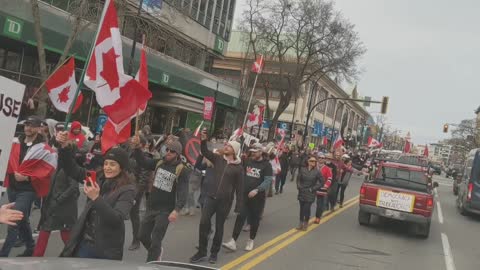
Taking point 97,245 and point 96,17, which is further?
point 96,17

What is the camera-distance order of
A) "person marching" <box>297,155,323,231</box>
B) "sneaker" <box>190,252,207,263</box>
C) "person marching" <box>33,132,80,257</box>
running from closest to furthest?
"person marching" <box>33,132,80,257</box> < "sneaker" <box>190,252,207,263</box> < "person marching" <box>297,155,323,231</box>

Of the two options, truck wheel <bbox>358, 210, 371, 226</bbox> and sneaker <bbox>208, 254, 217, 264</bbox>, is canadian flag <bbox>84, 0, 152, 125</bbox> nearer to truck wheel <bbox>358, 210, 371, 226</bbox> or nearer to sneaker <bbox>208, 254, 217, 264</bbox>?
sneaker <bbox>208, 254, 217, 264</bbox>

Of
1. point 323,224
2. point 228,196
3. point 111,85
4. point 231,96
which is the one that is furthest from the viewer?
point 231,96

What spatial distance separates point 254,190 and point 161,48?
23.7 meters

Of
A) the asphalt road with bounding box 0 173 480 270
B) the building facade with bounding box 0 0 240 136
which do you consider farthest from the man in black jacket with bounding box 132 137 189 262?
the building facade with bounding box 0 0 240 136

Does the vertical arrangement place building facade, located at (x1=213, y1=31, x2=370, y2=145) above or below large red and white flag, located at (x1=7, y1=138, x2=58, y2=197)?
above

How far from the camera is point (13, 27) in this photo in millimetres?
17922

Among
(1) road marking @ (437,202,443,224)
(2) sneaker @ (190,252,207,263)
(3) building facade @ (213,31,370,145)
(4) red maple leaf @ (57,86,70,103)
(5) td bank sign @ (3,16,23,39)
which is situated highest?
(3) building facade @ (213,31,370,145)

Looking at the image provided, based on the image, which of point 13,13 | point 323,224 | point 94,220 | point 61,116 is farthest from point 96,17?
point 94,220

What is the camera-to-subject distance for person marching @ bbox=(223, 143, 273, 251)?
874 cm

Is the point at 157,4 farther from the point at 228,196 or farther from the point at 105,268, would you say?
the point at 105,268

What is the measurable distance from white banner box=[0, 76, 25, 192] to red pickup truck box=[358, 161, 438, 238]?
9803 millimetres

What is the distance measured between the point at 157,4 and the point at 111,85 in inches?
583

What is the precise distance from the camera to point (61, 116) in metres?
24.1
